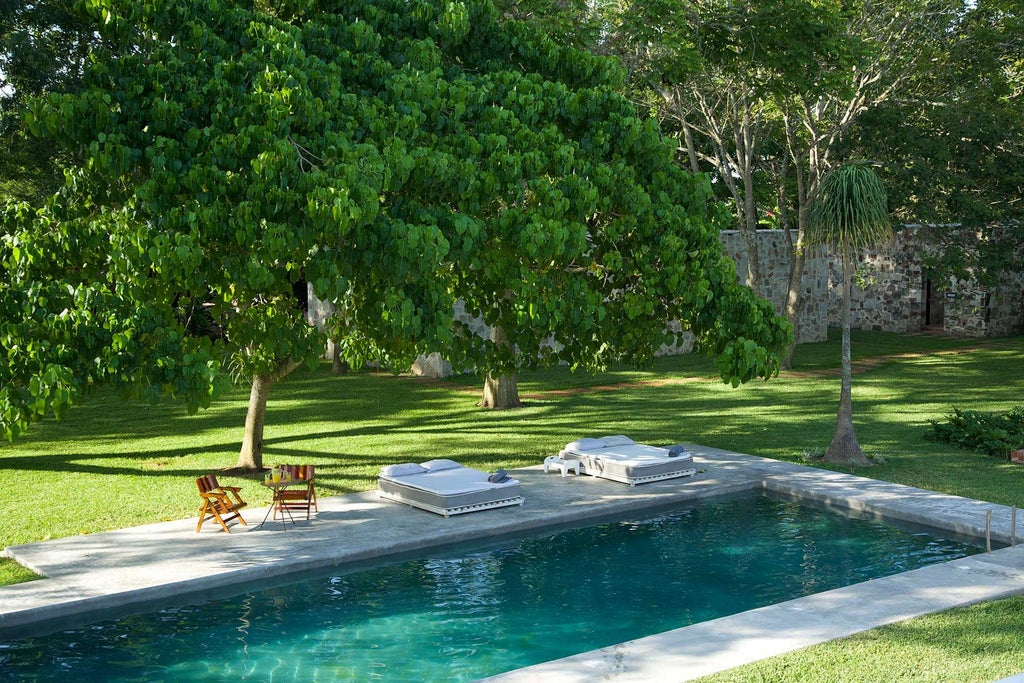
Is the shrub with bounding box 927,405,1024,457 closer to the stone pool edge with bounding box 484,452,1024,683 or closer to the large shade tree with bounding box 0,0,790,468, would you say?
the stone pool edge with bounding box 484,452,1024,683

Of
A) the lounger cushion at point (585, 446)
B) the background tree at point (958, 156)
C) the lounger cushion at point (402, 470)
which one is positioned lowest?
the lounger cushion at point (402, 470)

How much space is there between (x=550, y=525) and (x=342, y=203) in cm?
611

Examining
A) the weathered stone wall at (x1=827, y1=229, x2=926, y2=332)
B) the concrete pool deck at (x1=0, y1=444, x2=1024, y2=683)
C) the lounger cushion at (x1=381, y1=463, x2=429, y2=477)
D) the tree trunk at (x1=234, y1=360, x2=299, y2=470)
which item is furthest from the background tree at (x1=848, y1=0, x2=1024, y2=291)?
the tree trunk at (x1=234, y1=360, x2=299, y2=470)

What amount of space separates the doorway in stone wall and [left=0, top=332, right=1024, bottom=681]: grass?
341 inches

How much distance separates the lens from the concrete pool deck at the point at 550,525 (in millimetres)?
9836

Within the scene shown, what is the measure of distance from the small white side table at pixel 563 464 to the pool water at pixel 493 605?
2.38 metres

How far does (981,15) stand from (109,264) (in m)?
22.5

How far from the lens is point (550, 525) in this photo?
47.8 ft

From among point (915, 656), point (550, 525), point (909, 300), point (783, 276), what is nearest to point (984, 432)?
point (550, 525)

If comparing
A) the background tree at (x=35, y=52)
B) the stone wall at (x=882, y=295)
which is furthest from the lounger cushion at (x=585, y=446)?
the stone wall at (x=882, y=295)

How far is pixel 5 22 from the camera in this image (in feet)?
60.0

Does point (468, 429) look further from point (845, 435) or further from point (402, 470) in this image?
point (845, 435)

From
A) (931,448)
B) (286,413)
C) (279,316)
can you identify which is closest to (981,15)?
(931,448)

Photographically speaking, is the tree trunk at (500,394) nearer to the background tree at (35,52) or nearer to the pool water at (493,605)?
the pool water at (493,605)
